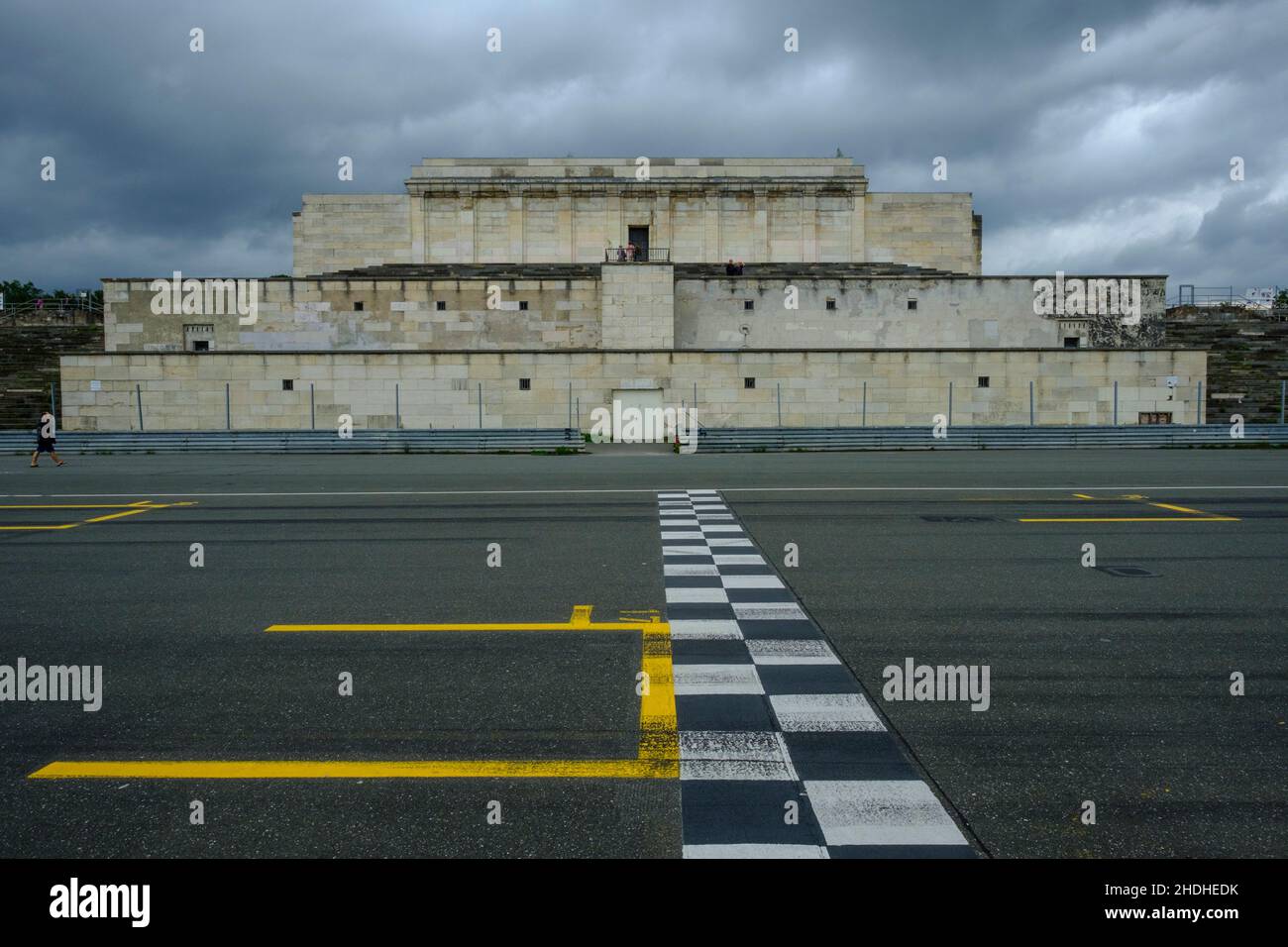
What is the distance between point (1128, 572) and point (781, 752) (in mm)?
6650

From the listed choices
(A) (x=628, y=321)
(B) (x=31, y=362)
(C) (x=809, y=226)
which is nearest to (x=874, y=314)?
(C) (x=809, y=226)

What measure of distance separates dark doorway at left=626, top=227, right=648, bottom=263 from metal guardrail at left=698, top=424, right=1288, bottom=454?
70.8 feet

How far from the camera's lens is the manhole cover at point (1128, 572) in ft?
30.1

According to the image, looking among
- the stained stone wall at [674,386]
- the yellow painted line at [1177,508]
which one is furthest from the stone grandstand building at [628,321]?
the yellow painted line at [1177,508]

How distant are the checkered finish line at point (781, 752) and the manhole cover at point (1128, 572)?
4003 mm

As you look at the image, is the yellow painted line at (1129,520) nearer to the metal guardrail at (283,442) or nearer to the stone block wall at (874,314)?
the metal guardrail at (283,442)

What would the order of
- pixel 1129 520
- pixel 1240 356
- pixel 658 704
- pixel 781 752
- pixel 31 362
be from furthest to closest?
1. pixel 1240 356
2. pixel 31 362
3. pixel 1129 520
4. pixel 658 704
5. pixel 781 752

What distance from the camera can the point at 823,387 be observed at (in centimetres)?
3475

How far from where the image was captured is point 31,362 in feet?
130

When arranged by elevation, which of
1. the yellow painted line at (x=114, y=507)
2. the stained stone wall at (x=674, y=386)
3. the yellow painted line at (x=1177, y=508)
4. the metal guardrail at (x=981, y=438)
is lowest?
the yellow painted line at (x=1177, y=508)

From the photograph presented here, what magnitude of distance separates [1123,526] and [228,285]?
127ft

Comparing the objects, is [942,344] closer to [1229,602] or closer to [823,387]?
[823,387]

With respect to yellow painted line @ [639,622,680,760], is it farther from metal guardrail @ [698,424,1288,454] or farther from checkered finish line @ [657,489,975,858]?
metal guardrail @ [698,424,1288,454]

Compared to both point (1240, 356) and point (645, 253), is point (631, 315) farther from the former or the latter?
point (1240, 356)
